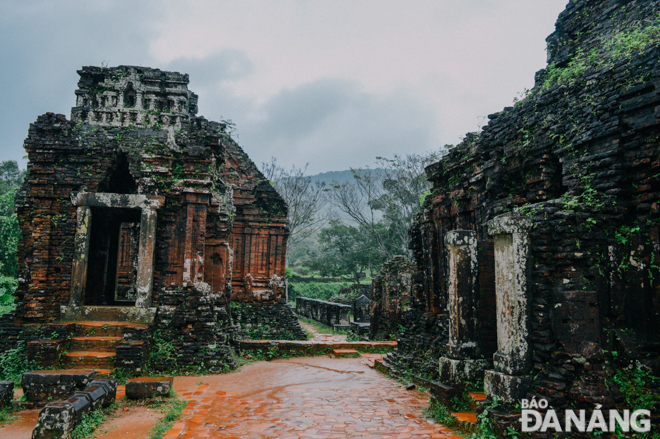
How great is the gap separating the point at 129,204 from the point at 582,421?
29.3ft

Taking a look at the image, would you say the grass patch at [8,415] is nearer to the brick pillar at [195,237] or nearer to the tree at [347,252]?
the brick pillar at [195,237]

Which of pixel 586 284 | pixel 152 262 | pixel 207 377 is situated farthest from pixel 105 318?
pixel 586 284

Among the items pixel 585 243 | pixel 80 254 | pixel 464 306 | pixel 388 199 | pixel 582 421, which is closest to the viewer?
pixel 582 421

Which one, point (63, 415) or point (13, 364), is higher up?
point (63, 415)

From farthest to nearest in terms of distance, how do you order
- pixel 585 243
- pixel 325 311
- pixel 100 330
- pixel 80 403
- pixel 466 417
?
pixel 325 311, pixel 100 330, pixel 466 417, pixel 80 403, pixel 585 243

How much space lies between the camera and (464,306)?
6.48 metres

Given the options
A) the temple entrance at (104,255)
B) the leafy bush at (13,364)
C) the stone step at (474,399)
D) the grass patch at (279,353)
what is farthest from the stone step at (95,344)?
the stone step at (474,399)

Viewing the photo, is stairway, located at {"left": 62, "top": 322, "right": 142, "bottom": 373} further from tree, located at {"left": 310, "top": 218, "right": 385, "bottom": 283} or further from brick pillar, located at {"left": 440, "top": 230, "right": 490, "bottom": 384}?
tree, located at {"left": 310, "top": 218, "right": 385, "bottom": 283}

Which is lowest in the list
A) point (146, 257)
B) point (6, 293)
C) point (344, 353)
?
point (344, 353)

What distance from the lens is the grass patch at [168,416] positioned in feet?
17.3

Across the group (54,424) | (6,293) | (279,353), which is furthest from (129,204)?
(6,293)

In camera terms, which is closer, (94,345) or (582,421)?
(582,421)

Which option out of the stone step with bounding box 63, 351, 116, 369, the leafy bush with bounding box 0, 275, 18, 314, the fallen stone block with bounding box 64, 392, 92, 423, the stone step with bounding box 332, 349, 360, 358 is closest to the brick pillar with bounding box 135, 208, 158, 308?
the stone step with bounding box 63, 351, 116, 369

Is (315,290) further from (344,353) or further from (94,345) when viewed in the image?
(94,345)
